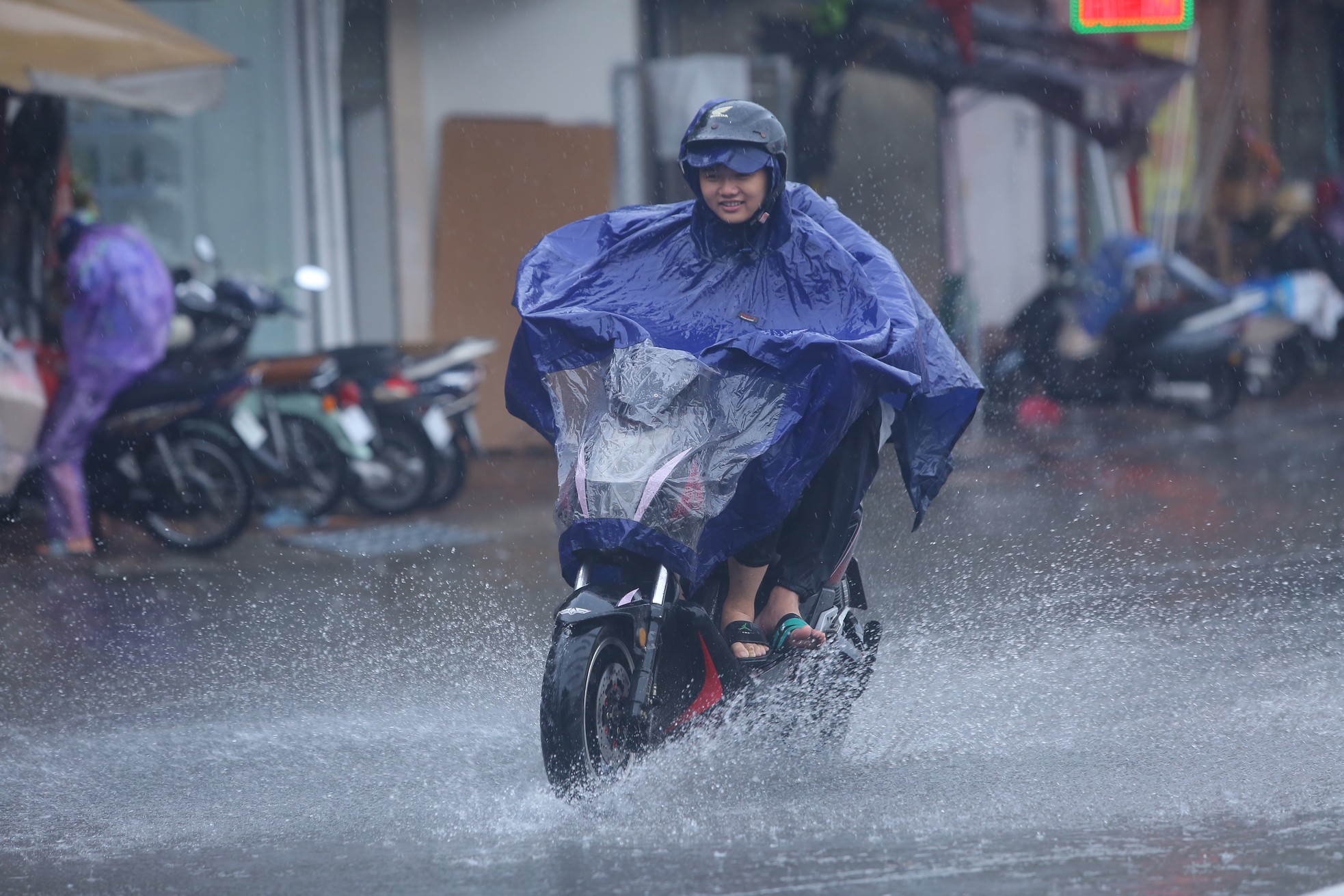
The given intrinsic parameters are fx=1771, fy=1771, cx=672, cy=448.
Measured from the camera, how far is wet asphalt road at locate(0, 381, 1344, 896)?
3752 mm

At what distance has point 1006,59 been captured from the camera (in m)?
14.3

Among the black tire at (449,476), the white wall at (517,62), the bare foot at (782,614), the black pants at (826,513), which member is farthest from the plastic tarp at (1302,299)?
the bare foot at (782,614)

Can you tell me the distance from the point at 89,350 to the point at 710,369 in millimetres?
5578

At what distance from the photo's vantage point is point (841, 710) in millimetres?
4676

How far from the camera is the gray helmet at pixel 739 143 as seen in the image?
14.5 feet

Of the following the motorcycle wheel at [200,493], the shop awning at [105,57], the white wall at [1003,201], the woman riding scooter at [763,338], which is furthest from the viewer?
the white wall at [1003,201]

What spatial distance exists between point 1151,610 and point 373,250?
7.75 metres

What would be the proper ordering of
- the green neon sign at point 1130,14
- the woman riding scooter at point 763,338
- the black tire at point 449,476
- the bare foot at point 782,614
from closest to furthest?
the woman riding scooter at point 763,338 < the bare foot at point 782,614 < the black tire at point 449,476 < the green neon sign at point 1130,14

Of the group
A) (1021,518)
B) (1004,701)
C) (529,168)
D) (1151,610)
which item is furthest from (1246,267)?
(1004,701)

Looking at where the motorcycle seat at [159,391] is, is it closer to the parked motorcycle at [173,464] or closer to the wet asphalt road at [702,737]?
the parked motorcycle at [173,464]

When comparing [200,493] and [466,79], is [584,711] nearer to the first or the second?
[200,493]

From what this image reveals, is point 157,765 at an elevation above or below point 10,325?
below

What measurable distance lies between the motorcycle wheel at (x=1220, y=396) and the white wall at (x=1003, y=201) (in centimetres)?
356

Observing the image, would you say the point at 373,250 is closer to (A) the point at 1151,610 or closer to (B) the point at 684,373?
(A) the point at 1151,610
